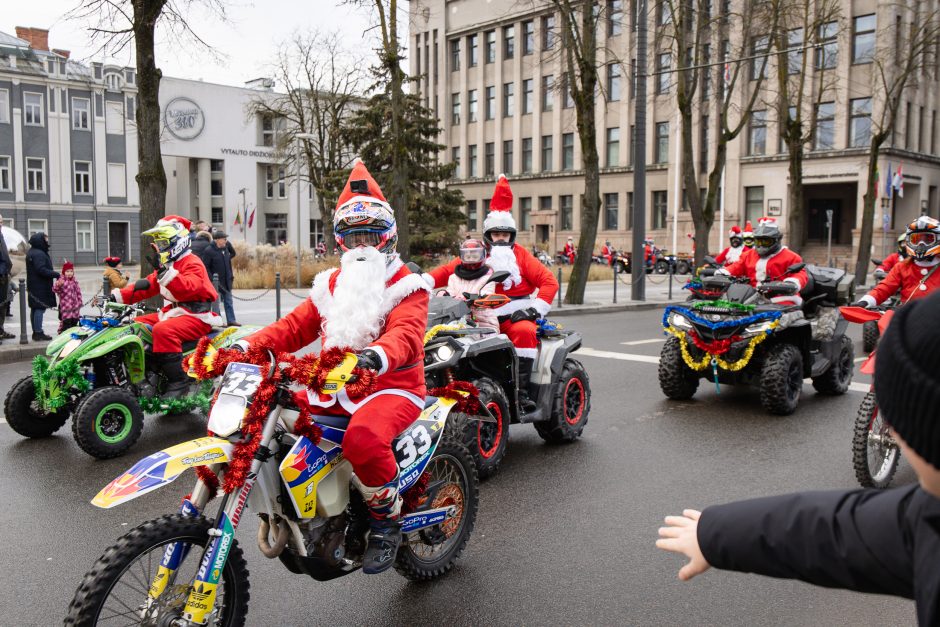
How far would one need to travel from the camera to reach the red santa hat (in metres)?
7.49

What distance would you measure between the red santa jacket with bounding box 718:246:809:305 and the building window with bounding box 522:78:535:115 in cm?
5058

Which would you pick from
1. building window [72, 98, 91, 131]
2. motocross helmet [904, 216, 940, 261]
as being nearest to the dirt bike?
motocross helmet [904, 216, 940, 261]

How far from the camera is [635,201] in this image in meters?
22.0

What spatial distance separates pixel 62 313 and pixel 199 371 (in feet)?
34.2

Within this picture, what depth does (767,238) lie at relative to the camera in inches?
385

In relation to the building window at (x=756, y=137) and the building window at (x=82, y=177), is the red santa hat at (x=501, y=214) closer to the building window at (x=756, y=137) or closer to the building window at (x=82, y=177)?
the building window at (x=756, y=137)

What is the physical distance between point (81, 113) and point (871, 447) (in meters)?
55.6

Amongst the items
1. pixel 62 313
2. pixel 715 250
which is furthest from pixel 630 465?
pixel 715 250

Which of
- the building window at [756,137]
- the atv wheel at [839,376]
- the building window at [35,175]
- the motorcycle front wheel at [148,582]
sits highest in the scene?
the building window at [756,137]

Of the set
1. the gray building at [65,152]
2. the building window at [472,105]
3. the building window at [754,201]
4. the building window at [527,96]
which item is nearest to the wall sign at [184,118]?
the gray building at [65,152]

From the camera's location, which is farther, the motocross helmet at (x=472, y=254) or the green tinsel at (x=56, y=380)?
the motocross helmet at (x=472, y=254)

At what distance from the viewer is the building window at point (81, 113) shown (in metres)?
52.0

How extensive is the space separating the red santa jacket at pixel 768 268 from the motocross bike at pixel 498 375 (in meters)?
3.17

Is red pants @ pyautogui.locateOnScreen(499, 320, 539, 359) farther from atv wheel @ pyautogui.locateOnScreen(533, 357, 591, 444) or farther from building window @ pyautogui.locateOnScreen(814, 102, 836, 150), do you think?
building window @ pyautogui.locateOnScreen(814, 102, 836, 150)
